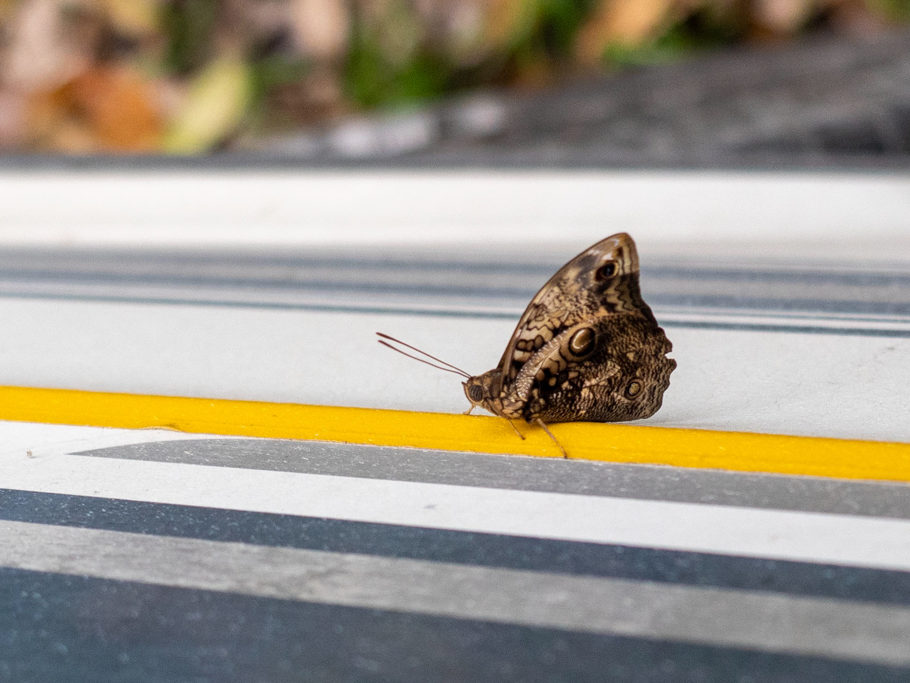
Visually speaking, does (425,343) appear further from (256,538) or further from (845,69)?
(845,69)

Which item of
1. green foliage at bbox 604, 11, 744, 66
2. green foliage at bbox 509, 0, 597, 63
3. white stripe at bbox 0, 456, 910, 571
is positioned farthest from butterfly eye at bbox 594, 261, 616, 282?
green foliage at bbox 509, 0, 597, 63

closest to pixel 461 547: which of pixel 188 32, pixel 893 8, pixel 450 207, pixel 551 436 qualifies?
pixel 551 436

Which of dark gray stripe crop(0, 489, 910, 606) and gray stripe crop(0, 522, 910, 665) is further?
dark gray stripe crop(0, 489, 910, 606)

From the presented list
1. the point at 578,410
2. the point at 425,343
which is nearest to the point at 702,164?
the point at 425,343

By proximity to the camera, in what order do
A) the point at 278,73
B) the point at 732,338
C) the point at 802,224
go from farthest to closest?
the point at 278,73 < the point at 802,224 < the point at 732,338

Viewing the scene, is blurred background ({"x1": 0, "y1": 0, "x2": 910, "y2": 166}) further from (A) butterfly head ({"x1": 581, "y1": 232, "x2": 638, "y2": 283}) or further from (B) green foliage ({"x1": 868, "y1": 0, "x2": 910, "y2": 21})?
(A) butterfly head ({"x1": 581, "y1": 232, "x2": 638, "y2": 283})

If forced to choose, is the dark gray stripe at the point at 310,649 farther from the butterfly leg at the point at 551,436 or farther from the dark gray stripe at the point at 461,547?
the butterfly leg at the point at 551,436

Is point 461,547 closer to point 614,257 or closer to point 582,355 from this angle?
point 582,355
